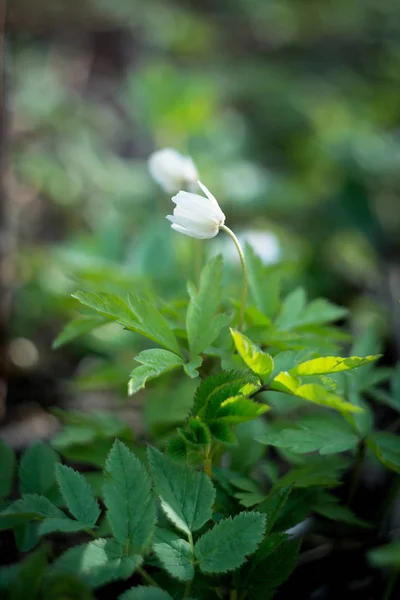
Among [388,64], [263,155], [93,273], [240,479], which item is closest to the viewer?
[240,479]

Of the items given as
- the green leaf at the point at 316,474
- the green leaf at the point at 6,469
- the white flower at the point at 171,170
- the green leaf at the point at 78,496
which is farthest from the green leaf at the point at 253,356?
the white flower at the point at 171,170

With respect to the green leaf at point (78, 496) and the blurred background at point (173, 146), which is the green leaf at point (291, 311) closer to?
the blurred background at point (173, 146)

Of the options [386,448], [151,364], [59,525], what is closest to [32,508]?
[59,525]

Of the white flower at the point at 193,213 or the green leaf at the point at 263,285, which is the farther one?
the green leaf at the point at 263,285

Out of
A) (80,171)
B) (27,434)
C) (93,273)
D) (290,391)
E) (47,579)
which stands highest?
(290,391)

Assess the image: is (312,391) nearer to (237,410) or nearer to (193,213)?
(237,410)

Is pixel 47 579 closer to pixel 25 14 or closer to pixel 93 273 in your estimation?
pixel 93 273

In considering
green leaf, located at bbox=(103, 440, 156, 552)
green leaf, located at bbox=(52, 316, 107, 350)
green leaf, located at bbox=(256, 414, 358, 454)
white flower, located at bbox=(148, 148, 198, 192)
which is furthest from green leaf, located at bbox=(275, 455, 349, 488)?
white flower, located at bbox=(148, 148, 198, 192)

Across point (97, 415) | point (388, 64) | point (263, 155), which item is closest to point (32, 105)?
point (263, 155)
